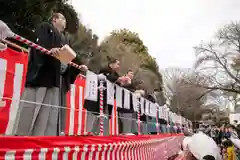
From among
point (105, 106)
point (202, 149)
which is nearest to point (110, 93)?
point (105, 106)

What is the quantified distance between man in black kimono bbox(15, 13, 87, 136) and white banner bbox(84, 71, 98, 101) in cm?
39

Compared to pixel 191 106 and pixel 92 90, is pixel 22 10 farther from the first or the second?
pixel 191 106

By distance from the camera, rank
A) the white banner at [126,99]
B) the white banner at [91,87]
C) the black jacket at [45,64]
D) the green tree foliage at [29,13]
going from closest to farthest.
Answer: the black jacket at [45,64]
the white banner at [91,87]
the white banner at [126,99]
the green tree foliage at [29,13]

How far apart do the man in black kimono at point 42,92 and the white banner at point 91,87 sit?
15.4 inches

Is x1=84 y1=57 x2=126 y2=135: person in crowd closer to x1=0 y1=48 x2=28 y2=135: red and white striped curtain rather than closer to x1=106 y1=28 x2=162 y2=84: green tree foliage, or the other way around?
x1=0 y1=48 x2=28 y2=135: red and white striped curtain

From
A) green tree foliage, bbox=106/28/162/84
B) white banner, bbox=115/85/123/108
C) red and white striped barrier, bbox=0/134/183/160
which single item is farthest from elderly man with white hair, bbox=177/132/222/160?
green tree foliage, bbox=106/28/162/84

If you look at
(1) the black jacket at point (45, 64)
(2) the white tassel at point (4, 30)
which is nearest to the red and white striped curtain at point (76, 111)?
(1) the black jacket at point (45, 64)

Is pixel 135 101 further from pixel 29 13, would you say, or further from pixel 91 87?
pixel 29 13

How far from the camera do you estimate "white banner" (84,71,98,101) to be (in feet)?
11.5

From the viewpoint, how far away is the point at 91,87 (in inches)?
141

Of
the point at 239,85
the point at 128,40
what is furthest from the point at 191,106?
the point at 128,40

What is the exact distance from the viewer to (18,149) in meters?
1.64

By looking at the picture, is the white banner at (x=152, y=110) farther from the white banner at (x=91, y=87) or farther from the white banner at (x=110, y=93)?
Answer: the white banner at (x=91, y=87)

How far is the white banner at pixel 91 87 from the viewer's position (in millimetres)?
3514
